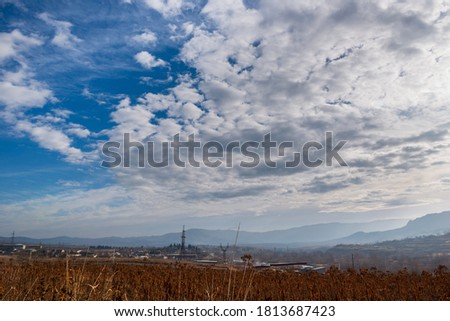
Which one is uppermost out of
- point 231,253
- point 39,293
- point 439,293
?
point 231,253

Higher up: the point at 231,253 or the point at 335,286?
the point at 231,253

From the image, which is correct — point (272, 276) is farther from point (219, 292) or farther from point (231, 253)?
point (231, 253)
